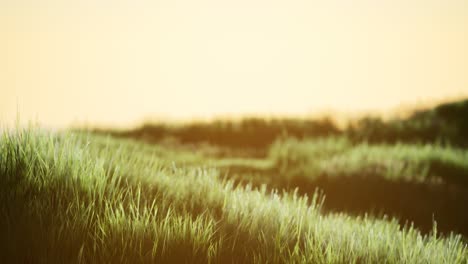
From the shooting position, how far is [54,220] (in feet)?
7.15

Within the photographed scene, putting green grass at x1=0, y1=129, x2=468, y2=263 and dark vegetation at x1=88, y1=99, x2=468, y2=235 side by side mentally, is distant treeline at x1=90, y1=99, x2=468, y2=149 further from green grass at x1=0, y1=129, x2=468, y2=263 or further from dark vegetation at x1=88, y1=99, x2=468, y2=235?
green grass at x1=0, y1=129, x2=468, y2=263

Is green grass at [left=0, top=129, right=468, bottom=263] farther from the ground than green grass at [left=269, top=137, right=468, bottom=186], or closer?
farther from the ground

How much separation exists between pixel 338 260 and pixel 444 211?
351 centimetres

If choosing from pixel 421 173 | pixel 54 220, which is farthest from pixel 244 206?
pixel 421 173

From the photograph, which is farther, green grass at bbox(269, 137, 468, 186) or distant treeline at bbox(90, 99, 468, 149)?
distant treeline at bbox(90, 99, 468, 149)

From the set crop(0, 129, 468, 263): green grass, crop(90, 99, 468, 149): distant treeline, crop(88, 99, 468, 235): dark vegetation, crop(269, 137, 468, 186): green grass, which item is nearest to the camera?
crop(0, 129, 468, 263): green grass

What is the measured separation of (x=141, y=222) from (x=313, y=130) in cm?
769

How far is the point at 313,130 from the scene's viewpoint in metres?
9.70

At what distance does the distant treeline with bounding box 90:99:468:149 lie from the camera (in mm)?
8703

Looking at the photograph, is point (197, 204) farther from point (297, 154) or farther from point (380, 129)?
point (380, 129)

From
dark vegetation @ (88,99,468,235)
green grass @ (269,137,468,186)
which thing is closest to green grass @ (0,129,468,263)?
dark vegetation @ (88,99,468,235)

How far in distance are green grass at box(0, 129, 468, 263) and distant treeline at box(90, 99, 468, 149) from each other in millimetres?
5937

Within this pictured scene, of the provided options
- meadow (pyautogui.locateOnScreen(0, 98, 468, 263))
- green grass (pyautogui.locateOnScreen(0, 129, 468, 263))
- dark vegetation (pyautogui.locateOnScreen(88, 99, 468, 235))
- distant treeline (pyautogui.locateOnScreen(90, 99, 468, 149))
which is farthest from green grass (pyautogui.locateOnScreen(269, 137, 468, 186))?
green grass (pyautogui.locateOnScreen(0, 129, 468, 263))

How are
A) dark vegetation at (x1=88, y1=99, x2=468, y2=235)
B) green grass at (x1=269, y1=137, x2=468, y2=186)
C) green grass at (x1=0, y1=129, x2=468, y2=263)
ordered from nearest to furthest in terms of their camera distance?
green grass at (x1=0, y1=129, x2=468, y2=263)
dark vegetation at (x1=88, y1=99, x2=468, y2=235)
green grass at (x1=269, y1=137, x2=468, y2=186)
